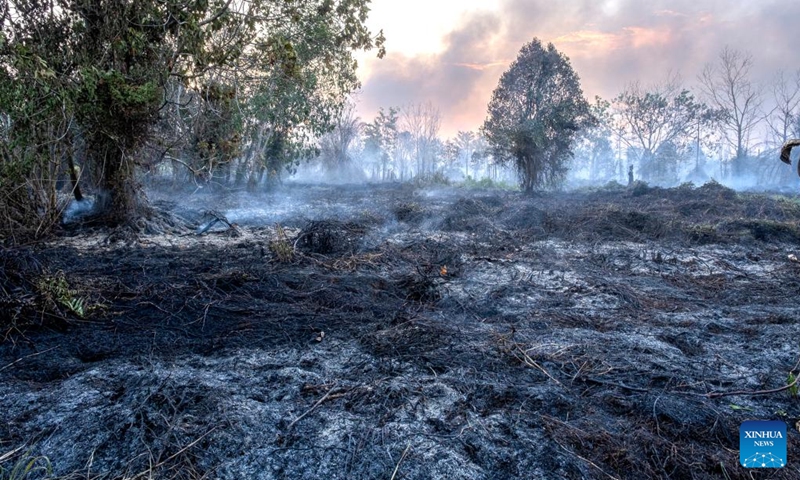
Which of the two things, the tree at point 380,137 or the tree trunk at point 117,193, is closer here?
the tree trunk at point 117,193

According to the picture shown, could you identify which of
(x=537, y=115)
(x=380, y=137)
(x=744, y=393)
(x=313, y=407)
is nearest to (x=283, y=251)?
(x=313, y=407)

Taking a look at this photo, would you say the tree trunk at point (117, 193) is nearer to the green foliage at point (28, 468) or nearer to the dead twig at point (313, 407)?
the green foliage at point (28, 468)

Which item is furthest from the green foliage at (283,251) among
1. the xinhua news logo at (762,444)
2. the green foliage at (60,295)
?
the xinhua news logo at (762,444)

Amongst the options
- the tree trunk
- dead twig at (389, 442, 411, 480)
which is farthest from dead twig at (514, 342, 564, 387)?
the tree trunk

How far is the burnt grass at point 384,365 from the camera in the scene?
6.06 feet

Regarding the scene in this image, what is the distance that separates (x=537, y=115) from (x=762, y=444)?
59.3 feet

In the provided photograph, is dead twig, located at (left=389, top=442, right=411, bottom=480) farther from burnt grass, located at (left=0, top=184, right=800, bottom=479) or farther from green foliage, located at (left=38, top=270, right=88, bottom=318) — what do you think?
A: green foliage, located at (left=38, top=270, right=88, bottom=318)

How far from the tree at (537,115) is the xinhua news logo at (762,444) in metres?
16.5

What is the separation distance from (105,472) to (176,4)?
20.8 ft

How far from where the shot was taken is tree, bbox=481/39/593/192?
17.7 m

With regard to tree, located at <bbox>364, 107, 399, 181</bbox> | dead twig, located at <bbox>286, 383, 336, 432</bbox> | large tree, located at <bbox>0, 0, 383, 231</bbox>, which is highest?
tree, located at <bbox>364, 107, 399, 181</bbox>

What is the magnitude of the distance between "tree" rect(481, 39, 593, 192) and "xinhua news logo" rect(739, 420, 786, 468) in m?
16.5

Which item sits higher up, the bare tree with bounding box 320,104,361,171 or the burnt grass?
the bare tree with bounding box 320,104,361,171

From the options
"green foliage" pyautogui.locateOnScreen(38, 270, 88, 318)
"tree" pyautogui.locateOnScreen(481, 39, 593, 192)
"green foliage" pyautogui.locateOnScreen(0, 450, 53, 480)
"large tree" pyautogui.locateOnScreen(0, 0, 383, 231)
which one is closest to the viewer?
"green foliage" pyautogui.locateOnScreen(0, 450, 53, 480)
